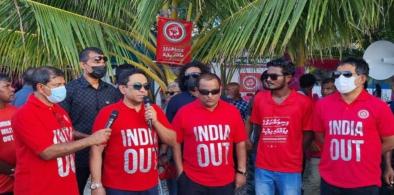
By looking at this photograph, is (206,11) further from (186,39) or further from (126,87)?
(126,87)

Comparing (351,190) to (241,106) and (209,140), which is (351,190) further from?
(241,106)

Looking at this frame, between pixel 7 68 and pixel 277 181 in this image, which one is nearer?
pixel 277 181

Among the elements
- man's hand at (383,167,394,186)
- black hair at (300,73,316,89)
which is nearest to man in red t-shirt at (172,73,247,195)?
man's hand at (383,167,394,186)

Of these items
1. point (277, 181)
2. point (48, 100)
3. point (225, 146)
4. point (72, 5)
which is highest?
point (72, 5)

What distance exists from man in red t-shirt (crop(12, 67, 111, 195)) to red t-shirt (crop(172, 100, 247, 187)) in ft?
2.93

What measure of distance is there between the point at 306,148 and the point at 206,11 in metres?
2.38

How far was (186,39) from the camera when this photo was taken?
707 centimetres

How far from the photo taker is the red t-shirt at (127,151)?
14.9 feet

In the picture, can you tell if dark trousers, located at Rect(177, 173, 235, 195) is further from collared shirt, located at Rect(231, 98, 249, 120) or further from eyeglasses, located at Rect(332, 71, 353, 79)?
collared shirt, located at Rect(231, 98, 249, 120)

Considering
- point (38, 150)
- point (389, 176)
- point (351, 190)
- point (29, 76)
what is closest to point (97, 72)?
point (29, 76)

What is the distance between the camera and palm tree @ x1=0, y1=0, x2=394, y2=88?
5.22 m

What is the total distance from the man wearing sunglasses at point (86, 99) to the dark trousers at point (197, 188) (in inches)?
33.9

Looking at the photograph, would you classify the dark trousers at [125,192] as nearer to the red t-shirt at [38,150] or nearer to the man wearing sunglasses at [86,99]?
the red t-shirt at [38,150]

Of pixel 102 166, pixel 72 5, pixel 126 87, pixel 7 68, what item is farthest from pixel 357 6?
pixel 7 68
